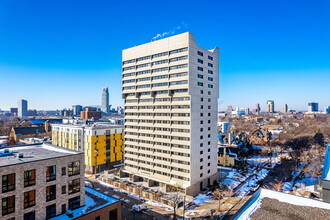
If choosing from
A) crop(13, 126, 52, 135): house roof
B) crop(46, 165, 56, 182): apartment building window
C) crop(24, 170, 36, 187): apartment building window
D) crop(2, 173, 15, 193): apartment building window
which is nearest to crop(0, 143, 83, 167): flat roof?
crop(46, 165, 56, 182): apartment building window

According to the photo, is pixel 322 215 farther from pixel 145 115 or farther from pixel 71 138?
pixel 71 138

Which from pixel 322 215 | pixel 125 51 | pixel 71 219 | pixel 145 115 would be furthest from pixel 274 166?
pixel 71 219

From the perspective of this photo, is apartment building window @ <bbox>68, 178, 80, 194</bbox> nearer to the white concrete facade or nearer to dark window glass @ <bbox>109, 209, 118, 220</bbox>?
dark window glass @ <bbox>109, 209, 118, 220</bbox>

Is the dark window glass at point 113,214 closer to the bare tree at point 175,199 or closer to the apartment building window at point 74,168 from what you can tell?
the apartment building window at point 74,168

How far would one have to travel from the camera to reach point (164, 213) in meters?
42.6

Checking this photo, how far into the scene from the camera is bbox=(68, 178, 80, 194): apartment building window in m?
31.3

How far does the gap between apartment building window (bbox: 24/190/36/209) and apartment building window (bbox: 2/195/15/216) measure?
1.32 meters

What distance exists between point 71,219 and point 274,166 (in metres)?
78.9

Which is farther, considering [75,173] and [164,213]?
[164,213]

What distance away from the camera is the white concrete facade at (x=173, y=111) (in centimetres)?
5203

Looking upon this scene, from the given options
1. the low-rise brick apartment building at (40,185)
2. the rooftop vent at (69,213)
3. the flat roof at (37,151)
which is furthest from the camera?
the flat roof at (37,151)

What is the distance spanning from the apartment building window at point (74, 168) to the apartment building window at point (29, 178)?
16.2 feet

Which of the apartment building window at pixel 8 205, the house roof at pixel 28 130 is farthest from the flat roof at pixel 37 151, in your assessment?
the house roof at pixel 28 130

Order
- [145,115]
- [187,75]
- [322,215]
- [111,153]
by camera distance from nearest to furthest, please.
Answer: [322,215] < [187,75] < [145,115] < [111,153]
